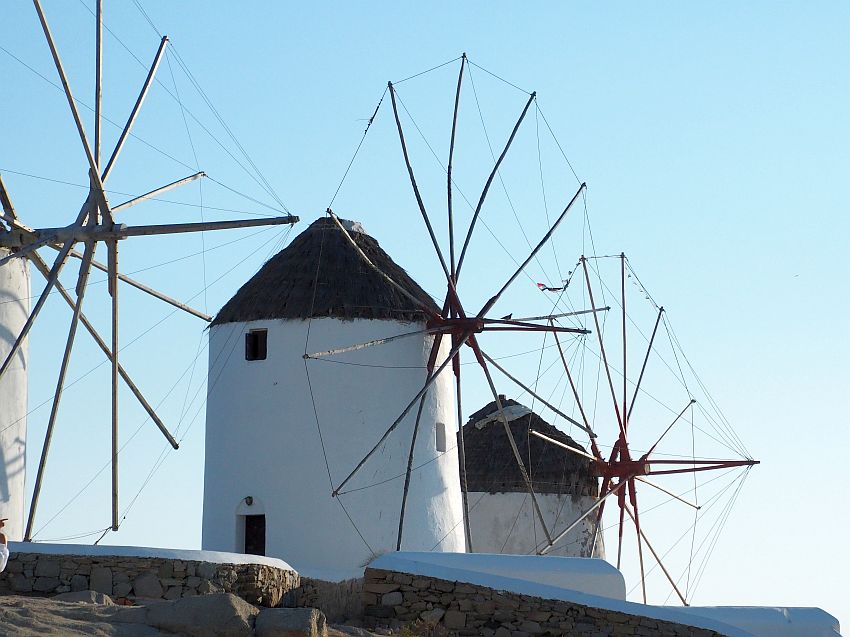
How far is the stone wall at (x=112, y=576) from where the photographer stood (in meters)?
16.8

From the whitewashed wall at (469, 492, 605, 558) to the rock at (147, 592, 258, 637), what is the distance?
15.7 m

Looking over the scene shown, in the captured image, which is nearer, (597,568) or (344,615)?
(344,615)

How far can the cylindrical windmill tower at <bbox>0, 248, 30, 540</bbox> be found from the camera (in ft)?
67.0

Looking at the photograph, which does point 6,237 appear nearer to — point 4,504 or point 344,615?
point 4,504

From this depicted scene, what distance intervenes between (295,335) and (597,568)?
6478mm

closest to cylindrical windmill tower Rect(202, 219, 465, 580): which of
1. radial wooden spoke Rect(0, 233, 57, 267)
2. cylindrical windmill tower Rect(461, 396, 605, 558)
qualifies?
radial wooden spoke Rect(0, 233, 57, 267)

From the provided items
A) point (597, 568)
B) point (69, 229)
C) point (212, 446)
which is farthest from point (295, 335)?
point (597, 568)

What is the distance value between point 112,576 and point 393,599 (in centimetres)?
313

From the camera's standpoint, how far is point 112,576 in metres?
16.9

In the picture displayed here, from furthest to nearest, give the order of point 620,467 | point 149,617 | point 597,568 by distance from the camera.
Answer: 1. point 620,467
2. point 597,568
3. point 149,617

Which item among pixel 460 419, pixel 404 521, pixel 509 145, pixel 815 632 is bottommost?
pixel 815 632

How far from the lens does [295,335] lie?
2252 centimetres

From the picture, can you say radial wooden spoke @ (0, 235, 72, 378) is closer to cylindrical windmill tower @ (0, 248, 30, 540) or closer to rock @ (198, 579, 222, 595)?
cylindrical windmill tower @ (0, 248, 30, 540)

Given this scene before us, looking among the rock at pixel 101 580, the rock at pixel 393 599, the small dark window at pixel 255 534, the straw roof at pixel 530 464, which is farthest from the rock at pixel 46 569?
the straw roof at pixel 530 464
